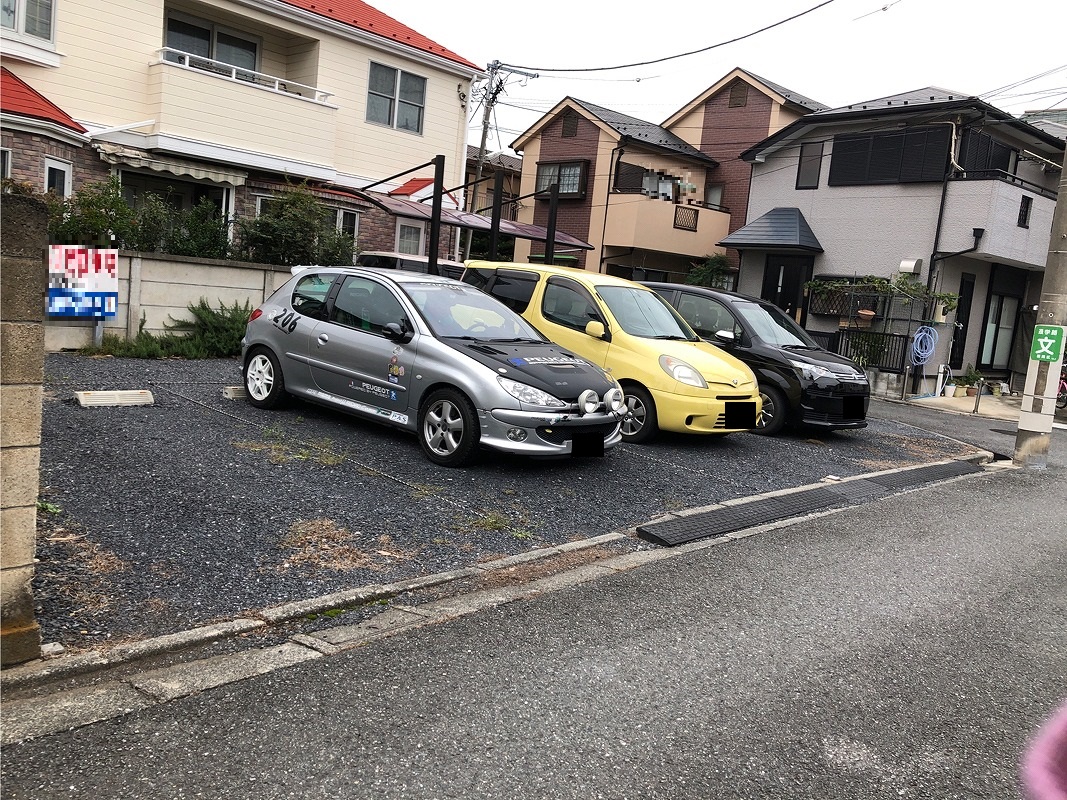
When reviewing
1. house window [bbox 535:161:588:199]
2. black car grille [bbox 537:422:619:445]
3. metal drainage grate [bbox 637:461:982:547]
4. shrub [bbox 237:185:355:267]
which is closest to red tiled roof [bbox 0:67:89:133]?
shrub [bbox 237:185:355:267]

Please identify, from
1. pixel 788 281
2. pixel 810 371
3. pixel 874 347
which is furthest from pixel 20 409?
pixel 788 281

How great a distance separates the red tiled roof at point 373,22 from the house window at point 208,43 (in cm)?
145

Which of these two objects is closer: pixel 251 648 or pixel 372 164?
pixel 251 648

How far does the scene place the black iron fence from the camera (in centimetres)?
1891

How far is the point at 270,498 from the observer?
6.09 metres

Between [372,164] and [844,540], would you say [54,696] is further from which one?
[372,164]

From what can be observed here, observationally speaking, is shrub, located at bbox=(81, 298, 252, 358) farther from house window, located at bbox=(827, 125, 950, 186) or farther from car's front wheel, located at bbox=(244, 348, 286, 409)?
house window, located at bbox=(827, 125, 950, 186)

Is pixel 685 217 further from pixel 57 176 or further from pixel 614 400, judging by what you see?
pixel 614 400

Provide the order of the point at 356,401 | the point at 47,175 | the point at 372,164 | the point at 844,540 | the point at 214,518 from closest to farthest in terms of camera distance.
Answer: the point at 214,518, the point at 844,540, the point at 356,401, the point at 47,175, the point at 372,164

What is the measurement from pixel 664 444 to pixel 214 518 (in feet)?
17.9

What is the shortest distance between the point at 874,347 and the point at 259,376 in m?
14.8

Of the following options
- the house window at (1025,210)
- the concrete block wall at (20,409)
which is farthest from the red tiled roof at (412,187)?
the concrete block wall at (20,409)

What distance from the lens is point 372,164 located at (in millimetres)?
18938

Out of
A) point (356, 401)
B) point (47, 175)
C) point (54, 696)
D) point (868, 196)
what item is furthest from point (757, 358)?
point (868, 196)
